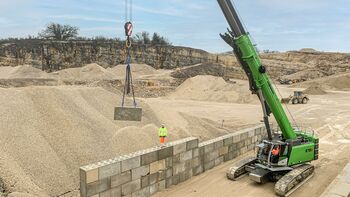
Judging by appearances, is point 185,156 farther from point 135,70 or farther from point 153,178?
point 135,70

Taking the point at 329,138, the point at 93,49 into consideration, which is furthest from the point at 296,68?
the point at 329,138

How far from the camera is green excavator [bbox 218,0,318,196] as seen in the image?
27.1 ft

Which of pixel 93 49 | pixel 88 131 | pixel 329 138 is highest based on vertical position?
pixel 93 49

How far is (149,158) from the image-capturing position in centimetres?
805

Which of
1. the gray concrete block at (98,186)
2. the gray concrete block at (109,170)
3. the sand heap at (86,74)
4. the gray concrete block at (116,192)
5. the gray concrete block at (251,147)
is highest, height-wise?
the sand heap at (86,74)

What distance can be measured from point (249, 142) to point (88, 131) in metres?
5.95

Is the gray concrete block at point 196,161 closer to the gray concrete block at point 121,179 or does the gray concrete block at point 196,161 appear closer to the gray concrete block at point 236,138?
the gray concrete block at point 236,138

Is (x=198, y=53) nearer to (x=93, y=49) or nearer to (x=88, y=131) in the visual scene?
(x=93, y=49)

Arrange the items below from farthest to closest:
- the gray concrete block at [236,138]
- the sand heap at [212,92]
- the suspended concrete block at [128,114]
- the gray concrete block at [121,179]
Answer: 1. the sand heap at [212,92]
2. the suspended concrete block at [128,114]
3. the gray concrete block at [236,138]
4. the gray concrete block at [121,179]

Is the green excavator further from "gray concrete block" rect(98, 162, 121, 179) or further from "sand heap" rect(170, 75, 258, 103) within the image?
"sand heap" rect(170, 75, 258, 103)

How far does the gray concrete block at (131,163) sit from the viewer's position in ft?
24.4

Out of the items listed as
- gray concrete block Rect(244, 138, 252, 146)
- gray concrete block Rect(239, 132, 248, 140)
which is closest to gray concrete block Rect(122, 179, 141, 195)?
gray concrete block Rect(239, 132, 248, 140)

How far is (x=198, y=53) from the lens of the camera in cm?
5641

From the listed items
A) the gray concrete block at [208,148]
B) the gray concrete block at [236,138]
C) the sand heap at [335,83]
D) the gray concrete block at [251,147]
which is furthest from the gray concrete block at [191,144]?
the sand heap at [335,83]
